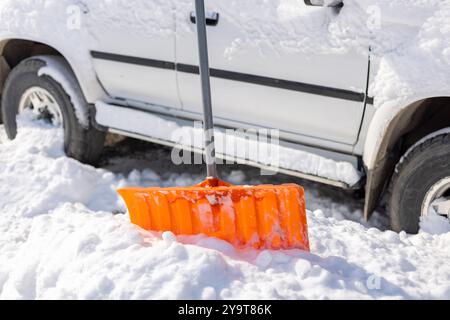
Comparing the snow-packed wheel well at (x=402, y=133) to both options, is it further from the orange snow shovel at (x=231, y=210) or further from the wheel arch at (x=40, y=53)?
the wheel arch at (x=40, y=53)

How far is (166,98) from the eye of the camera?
343cm

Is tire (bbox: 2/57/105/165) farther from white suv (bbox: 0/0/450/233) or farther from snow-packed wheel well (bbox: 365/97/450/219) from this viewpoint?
snow-packed wheel well (bbox: 365/97/450/219)

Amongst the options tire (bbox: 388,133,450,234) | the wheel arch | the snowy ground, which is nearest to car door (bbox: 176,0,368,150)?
tire (bbox: 388,133,450,234)

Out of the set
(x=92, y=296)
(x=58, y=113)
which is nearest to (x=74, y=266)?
(x=92, y=296)

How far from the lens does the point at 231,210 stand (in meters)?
2.59

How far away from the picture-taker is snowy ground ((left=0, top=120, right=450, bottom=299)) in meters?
2.26

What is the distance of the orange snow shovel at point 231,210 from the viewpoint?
254 centimetres

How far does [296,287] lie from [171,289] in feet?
1.68

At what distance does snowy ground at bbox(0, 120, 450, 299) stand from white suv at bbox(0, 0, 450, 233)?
0.33 meters

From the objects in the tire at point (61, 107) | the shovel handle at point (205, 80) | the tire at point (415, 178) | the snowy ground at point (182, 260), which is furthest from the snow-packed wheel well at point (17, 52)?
the tire at point (415, 178)

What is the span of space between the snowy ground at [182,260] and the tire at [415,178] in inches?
4.3

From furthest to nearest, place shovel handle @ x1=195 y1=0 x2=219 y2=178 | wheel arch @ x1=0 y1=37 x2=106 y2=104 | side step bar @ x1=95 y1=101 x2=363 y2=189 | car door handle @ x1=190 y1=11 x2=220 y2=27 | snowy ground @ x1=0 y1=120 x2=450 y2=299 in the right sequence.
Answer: wheel arch @ x1=0 y1=37 x2=106 y2=104 < side step bar @ x1=95 y1=101 x2=363 y2=189 < car door handle @ x1=190 y1=11 x2=220 y2=27 < shovel handle @ x1=195 y1=0 x2=219 y2=178 < snowy ground @ x1=0 y1=120 x2=450 y2=299

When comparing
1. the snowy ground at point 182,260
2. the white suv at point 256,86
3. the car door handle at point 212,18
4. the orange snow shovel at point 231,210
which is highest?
the car door handle at point 212,18
